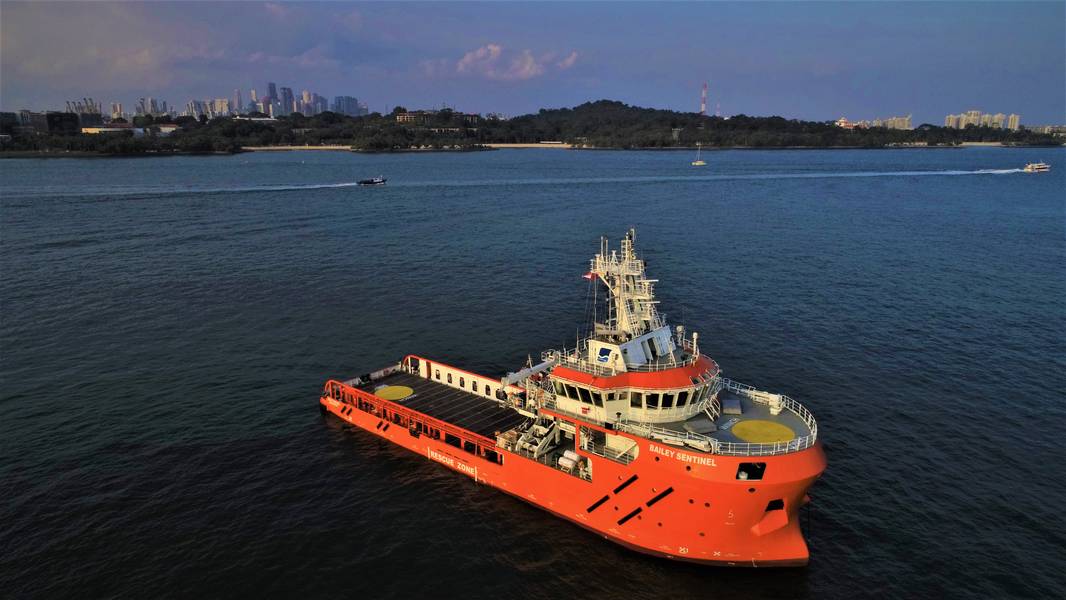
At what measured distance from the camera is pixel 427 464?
3219cm

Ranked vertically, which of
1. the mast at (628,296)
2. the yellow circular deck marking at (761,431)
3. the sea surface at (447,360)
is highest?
the mast at (628,296)

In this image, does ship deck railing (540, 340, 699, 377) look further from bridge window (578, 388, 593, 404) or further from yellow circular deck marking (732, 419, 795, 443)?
yellow circular deck marking (732, 419, 795, 443)

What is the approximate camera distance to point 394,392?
36.4 m

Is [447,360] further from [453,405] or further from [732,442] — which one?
[732,442]

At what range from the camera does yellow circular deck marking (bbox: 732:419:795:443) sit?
23891 millimetres

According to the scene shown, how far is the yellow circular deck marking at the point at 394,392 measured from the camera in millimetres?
35688

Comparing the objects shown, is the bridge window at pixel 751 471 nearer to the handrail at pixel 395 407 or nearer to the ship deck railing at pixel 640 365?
the ship deck railing at pixel 640 365

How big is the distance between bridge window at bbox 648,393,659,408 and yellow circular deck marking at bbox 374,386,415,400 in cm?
1626

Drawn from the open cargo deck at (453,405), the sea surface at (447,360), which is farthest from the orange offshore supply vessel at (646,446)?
the sea surface at (447,360)

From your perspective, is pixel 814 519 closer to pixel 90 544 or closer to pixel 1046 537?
pixel 1046 537

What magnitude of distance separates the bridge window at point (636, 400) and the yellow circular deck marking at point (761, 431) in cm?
386

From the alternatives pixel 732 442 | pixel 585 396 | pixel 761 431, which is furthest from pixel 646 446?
pixel 761 431

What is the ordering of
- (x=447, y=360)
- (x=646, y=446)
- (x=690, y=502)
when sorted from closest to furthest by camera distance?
(x=690, y=502)
(x=646, y=446)
(x=447, y=360)

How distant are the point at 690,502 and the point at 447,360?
2528cm
